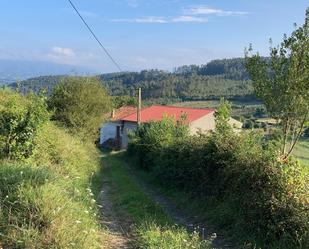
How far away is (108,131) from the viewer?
59.0 m

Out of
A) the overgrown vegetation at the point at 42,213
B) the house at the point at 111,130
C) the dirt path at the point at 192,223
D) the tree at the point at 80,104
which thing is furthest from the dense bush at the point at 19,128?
the house at the point at 111,130

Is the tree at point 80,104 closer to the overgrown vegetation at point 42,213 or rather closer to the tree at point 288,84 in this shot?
the tree at point 288,84

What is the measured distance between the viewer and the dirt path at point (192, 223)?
30.0 ft

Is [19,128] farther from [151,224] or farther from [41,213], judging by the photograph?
[41,213]

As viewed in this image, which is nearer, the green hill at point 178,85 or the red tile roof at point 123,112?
the red tile roof at point 123,112

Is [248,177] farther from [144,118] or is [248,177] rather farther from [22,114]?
[144,118]

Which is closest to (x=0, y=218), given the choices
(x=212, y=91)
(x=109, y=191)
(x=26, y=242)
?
(x=26, y=242)

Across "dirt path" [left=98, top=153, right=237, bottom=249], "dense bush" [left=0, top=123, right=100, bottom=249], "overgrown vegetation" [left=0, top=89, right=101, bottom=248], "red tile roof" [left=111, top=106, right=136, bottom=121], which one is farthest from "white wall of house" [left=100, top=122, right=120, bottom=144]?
"dense bush" [left=0, top=123, right=100, bottom=249]

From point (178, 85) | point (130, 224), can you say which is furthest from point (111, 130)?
point (178, 85)

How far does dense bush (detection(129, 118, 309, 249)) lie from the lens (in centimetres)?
853

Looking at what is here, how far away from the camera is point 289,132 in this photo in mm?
13234

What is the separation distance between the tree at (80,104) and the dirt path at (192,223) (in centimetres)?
1545

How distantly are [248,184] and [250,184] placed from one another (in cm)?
8

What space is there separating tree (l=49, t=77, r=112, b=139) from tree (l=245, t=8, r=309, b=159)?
62.7ft
